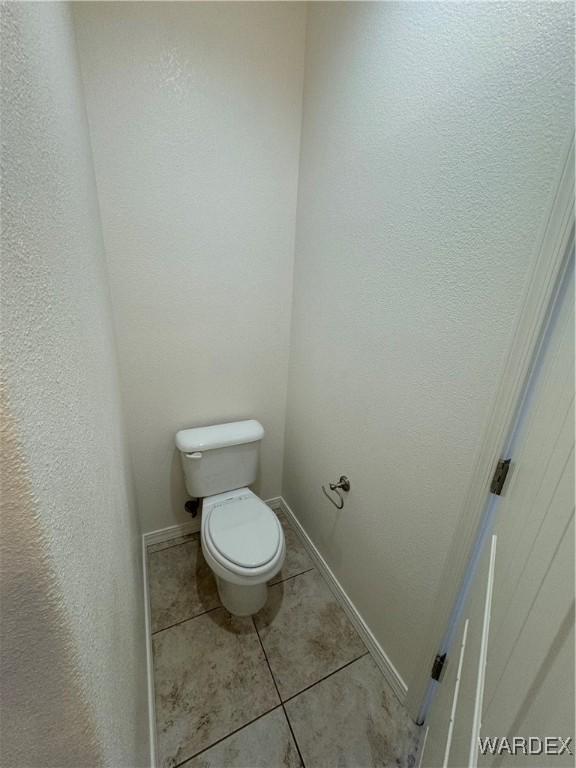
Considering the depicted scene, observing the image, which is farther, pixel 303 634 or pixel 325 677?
pixel 303 634

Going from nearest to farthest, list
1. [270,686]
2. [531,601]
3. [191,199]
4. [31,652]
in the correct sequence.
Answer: [31,652], [531,601], [270,686], [191,199]

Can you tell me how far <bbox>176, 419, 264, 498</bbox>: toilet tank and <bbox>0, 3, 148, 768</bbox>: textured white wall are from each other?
2.82 ft

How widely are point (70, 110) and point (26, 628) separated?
1.05 metres

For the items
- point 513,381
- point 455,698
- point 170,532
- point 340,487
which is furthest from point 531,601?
point 170,532

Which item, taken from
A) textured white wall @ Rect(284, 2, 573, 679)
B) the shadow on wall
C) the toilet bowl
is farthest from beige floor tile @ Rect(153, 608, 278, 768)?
the shadow on wall

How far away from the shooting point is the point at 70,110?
2.53ft

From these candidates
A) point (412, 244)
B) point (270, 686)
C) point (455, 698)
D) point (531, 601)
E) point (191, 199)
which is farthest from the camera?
point (191, 199)

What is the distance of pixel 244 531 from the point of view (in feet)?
4.63

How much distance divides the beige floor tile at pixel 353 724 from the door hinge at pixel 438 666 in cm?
27

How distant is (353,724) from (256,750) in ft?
1.12

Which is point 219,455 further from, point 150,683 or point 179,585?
point 150,683

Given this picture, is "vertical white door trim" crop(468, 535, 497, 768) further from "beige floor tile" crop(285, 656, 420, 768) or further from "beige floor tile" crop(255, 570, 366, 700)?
"beige floor tile" crop(255, 570, 366, 700)

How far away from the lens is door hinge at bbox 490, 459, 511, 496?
77 cm

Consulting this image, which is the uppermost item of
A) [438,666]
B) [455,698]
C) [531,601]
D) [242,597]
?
[531,601]
